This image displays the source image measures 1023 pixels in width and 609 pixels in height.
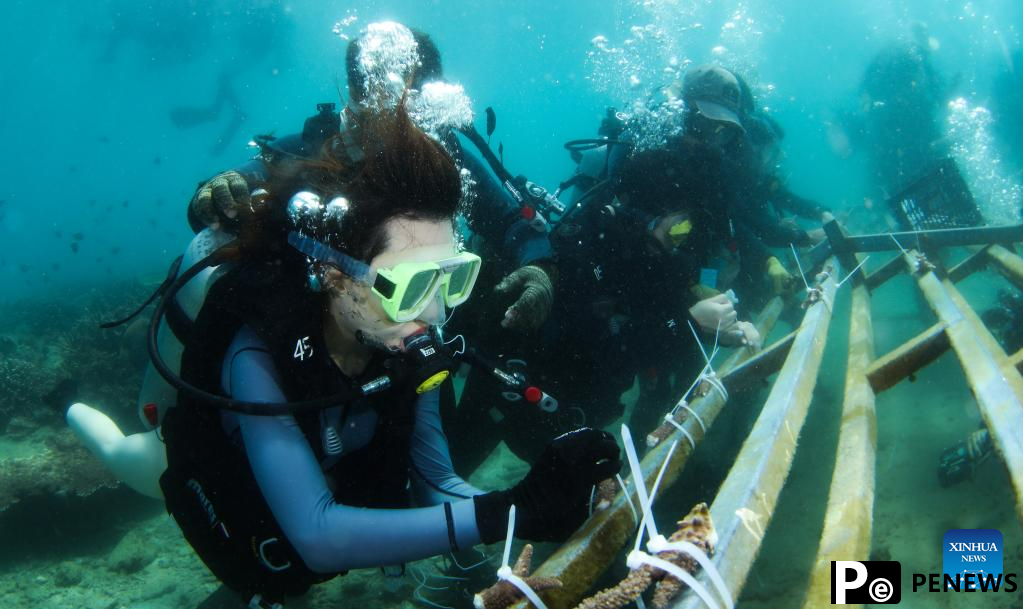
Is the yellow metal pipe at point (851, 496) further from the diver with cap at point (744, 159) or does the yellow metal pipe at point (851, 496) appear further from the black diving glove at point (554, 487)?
the diver with cap at point (744, 159)

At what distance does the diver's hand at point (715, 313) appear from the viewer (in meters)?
3.77

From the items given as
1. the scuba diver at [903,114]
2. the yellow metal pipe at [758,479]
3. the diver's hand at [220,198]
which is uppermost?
the scuba diver at [903,114]

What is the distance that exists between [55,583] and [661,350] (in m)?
6.94

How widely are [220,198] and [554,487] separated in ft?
8.33

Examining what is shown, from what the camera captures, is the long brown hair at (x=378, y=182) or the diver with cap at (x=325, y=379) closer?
the diver with cap at (x=325, y=379)

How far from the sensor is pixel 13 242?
304 feet

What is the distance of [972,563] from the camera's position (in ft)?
8.14

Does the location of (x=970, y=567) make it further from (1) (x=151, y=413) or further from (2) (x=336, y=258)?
(1) (x=151, y=413)

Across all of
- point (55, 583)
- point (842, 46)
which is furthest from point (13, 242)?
point (842, 46)

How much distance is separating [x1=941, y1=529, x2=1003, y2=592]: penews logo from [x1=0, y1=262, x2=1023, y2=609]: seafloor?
14 centimetres

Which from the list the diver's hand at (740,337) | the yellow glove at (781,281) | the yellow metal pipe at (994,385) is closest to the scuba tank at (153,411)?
the yellow metal pipe at (994,385)

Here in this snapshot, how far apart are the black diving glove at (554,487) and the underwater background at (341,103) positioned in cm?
106

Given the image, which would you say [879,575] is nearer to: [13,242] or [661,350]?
[661,350]

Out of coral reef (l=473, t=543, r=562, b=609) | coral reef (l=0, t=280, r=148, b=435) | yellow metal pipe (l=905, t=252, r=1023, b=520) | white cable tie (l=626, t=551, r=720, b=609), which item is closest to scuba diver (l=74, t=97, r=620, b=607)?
coral reef (l=473, t=543, r=562, b=609)
